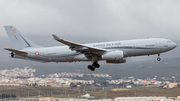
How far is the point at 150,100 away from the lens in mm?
56938

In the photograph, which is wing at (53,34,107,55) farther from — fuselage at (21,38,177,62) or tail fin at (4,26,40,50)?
tail fin at (4,26,40,50)

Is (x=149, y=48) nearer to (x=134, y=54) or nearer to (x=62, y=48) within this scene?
(x=134, y=54)

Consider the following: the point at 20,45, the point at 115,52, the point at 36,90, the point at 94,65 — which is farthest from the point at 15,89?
the point at 115,52

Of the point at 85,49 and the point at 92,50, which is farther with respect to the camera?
the point at 92,50

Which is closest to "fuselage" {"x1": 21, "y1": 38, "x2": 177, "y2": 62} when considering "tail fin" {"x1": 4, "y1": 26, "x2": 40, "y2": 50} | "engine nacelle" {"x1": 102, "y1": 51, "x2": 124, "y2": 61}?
"engine nacelle" {"x1": 102, "y1": 51, "x2": 124, "y2": 61}

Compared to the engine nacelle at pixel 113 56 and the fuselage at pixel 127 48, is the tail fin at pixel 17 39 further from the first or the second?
the engine nacelle at pixel 113 56

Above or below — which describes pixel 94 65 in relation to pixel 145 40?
below

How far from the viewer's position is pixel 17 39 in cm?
4878

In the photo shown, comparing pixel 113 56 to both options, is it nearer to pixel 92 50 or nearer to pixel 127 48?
pixel 127 48

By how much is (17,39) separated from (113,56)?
1861 cm

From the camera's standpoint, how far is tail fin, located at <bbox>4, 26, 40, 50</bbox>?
4844 centimetres

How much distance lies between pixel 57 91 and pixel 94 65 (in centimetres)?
4767

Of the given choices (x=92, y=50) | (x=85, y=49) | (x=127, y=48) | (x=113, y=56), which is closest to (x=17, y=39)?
(x=85, y=49)

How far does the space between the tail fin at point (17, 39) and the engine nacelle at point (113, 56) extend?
549 inches
